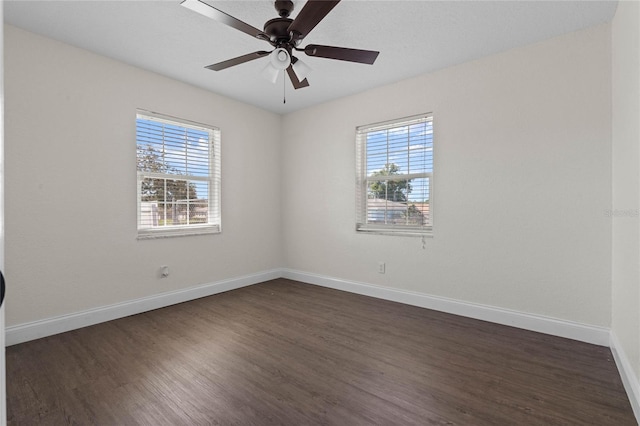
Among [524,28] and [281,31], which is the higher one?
[524,28]

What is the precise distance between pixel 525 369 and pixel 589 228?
1329mm

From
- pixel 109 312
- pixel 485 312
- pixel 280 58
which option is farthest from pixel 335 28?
pixel 109 312

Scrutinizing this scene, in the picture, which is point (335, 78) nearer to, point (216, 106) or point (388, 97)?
point (388, 97)

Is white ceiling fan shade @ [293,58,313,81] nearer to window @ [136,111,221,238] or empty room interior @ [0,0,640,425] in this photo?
empty room interior @ [0,0,640,425]

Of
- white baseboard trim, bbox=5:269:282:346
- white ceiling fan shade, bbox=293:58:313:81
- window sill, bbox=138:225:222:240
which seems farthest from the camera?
window sill, bbox=138:225:222:240

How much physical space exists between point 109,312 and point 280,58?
9.48ft

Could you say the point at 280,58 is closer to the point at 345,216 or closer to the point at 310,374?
the point at 310,374

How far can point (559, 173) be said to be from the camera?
272 centimetres

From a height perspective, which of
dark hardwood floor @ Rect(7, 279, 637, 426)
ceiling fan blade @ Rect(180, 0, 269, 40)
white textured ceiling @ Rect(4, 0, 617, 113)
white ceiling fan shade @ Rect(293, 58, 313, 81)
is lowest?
dark hardwood floor @ Rect(7, 279, 637, 426)

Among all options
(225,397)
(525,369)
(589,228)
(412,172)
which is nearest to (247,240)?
(412,172)

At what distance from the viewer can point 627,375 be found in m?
1.94

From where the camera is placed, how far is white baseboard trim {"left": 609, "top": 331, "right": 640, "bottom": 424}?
1714 mm

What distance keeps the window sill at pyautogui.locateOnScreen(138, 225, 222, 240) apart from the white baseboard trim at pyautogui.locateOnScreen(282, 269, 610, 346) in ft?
5.46

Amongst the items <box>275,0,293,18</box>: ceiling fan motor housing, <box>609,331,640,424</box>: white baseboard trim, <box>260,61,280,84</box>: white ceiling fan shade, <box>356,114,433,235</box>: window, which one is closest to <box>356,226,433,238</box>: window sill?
<box>356,114,433,235</box>: window
